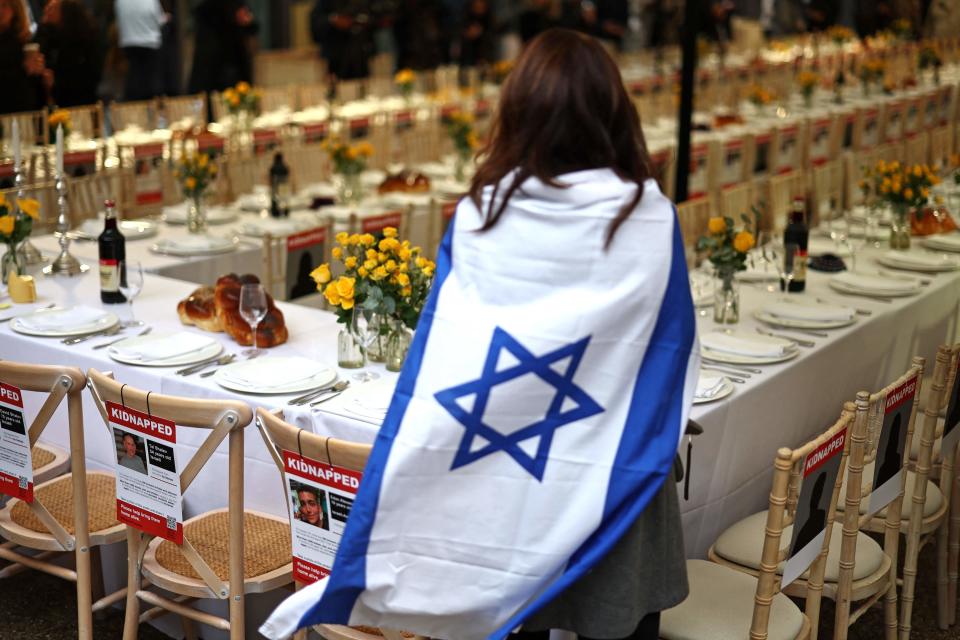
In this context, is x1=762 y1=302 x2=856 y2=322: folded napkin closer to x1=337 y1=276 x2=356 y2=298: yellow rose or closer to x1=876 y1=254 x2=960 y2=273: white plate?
x1=876 y1=254 x2=960 y2=273: white plate

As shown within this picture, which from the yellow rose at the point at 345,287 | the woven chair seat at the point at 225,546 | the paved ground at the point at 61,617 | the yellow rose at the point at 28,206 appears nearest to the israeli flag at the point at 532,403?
the woven chair seat at the point at 225,546

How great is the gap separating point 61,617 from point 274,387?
3.25 feet

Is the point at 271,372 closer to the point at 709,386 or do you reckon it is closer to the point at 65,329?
the point at 65,329

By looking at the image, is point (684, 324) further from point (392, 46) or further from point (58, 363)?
point (392, 46)

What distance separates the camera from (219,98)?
9344 mm

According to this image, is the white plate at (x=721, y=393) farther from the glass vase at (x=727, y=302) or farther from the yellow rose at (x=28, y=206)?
the yellow rose at (x=28, y=206)

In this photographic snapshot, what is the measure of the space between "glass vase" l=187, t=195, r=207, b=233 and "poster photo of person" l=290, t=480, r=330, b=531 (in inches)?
111

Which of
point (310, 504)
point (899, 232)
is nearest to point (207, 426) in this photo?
point (310, 504)

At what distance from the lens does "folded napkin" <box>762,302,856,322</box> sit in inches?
151

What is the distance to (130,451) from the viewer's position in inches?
109

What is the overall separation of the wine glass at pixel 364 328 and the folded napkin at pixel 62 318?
0.90 meters

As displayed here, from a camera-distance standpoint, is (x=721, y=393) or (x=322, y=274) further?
(x=322, y=274)

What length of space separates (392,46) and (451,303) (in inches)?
541

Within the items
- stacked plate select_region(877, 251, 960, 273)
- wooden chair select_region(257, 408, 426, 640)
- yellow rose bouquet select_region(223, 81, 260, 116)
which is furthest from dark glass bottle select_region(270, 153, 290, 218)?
wooden chair select_region(257, 408, 426, 640)
